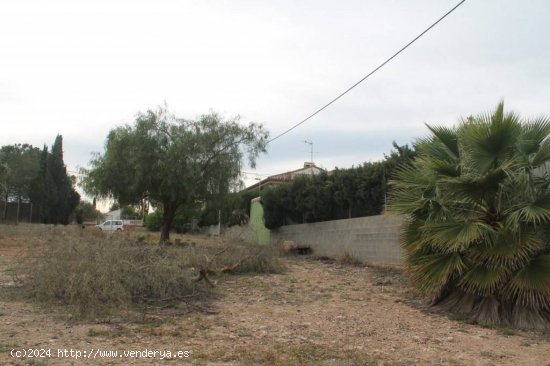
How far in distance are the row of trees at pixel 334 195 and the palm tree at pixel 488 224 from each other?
4288 mm

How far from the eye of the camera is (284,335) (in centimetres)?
698

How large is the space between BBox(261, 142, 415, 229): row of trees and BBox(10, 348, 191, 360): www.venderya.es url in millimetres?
8853

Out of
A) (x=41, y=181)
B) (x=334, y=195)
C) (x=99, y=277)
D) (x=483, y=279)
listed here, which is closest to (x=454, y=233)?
(x=483, y=279)

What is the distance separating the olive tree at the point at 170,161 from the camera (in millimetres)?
19953

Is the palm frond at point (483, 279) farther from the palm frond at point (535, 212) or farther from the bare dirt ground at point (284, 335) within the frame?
the palm frond at point (535, 212)

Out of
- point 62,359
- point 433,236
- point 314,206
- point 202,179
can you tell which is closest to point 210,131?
point 202,179

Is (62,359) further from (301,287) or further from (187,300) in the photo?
(301,287)

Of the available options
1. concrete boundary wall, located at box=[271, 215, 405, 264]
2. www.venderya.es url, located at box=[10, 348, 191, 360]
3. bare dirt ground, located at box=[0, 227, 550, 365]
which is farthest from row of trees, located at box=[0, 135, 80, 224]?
www.venderya.es url, located at box=[10, 348, 191, 360]

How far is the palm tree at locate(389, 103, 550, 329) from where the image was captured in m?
7.66

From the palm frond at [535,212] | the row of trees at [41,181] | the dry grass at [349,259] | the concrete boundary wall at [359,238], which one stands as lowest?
the dry grass at [349,259]

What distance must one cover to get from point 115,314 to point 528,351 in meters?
5.92

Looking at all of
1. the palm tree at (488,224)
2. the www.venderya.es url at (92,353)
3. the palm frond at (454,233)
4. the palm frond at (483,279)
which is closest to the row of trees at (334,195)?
the palm tree at (488,224)

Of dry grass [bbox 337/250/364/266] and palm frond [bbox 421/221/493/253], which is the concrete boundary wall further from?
palm frond [bbox 421/221/493/253]

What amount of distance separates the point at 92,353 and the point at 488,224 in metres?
6.24
